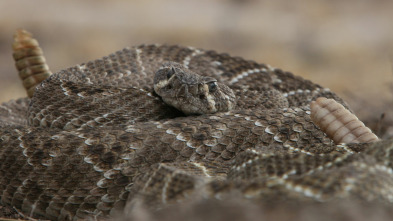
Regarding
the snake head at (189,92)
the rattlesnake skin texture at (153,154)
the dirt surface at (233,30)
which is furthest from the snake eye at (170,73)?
the dirt surface at (233,30)

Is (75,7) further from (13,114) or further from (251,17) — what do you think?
(13,114)

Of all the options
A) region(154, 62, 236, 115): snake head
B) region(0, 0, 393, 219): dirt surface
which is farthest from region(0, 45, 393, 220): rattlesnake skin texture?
region(0, 0, 393, 219): dirt surface

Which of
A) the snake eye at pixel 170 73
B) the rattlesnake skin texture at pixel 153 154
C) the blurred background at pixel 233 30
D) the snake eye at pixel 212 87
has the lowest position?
the blurred background at pixel 233 30

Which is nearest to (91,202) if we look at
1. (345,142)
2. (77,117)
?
(77,117)

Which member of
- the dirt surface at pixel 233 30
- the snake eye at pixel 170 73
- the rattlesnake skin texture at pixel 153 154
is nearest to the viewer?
the rattlesnake skin texture at pixel 153 154

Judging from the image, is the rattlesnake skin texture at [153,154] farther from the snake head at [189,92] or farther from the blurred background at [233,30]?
the blurred background at [233,30]

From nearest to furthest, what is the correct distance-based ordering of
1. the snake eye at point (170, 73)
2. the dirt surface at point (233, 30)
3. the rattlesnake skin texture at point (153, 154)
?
the rattlesnake skin texture at point (153, 154) < the snake eye at point (170, 73) < the dirt surface at point (233, 30)

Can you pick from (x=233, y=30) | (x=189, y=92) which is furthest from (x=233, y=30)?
(x=189, y=92)
